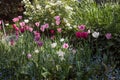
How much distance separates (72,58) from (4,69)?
107cm

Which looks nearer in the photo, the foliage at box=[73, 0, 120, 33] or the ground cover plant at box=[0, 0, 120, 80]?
the ground cover plant at box=[0, 0, 120, 80]

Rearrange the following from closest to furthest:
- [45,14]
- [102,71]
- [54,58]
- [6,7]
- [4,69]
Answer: [102,71]
[54,58]
[4,69]
[45,14]
[6,7]

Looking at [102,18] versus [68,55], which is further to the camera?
[102,18]

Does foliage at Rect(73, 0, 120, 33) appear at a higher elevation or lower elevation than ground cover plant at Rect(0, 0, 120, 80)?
higher

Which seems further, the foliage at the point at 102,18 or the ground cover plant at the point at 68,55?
the foliage at the point at 102,18

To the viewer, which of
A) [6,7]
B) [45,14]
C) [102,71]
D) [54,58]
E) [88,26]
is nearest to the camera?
[102,71]

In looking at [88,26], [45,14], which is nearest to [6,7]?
[45,14]

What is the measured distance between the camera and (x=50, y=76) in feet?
13.9

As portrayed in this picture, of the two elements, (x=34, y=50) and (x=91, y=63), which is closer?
(x=91, y=63)

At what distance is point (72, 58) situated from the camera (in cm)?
441

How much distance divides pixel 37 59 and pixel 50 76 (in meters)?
0.37

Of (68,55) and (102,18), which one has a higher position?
(102,18)

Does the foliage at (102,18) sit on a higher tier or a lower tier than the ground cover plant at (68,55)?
higher

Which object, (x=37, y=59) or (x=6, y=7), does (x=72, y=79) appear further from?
(x=6, y=7)
